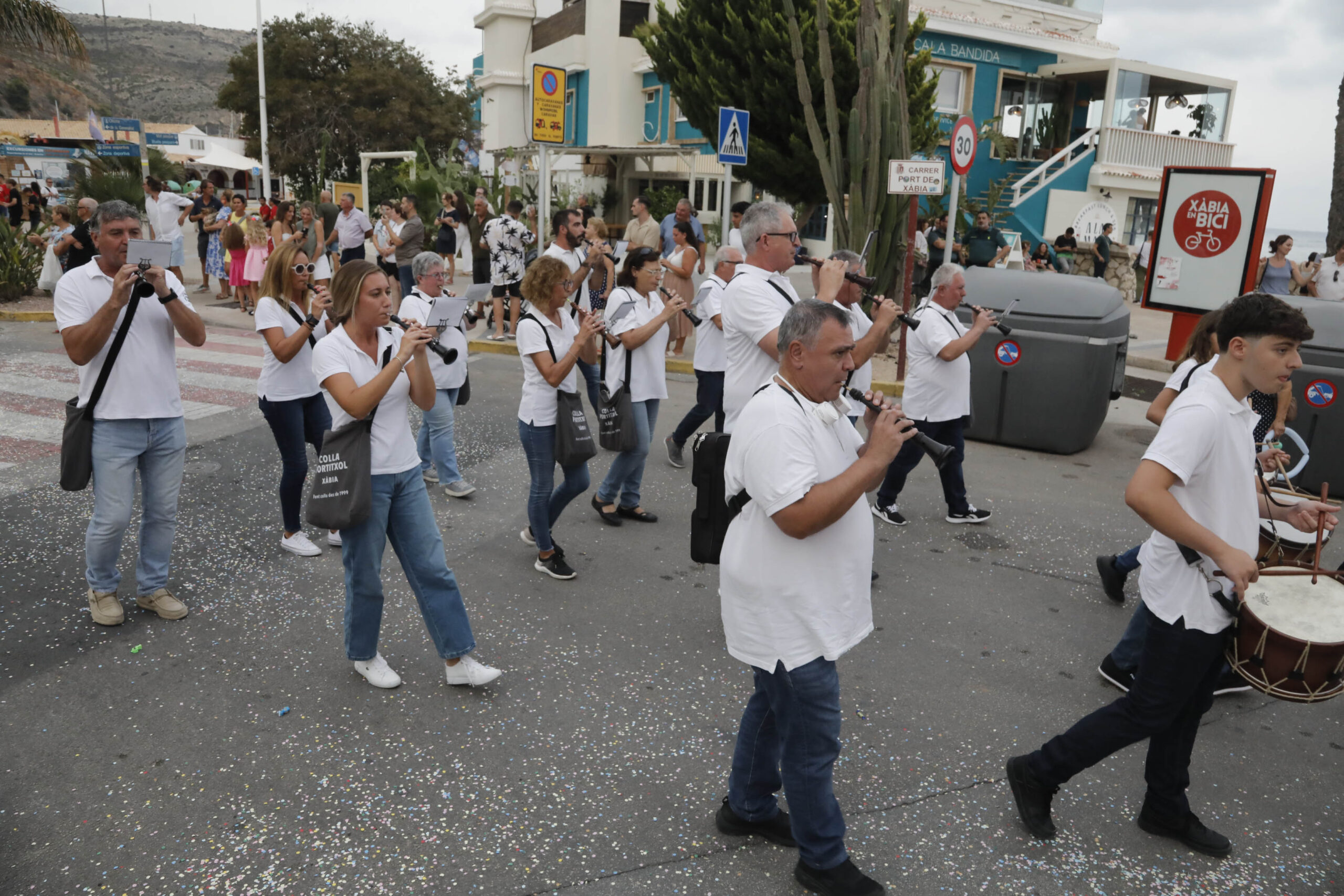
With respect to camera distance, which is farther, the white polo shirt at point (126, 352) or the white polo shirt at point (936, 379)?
the white polo shirt at point (936, 379)

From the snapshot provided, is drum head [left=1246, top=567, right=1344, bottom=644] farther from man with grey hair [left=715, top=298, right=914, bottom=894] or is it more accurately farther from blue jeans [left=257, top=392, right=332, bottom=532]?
blue jeans [left=257, top=392, right=332, bottom=532]

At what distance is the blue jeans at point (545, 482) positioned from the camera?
16.4 ft

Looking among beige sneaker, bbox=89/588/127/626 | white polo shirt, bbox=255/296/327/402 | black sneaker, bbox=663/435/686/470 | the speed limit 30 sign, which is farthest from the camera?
the speed limit 30 sign

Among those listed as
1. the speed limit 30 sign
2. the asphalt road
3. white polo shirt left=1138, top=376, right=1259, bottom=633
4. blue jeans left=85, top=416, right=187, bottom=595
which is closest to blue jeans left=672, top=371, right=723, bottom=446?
the asphalt road

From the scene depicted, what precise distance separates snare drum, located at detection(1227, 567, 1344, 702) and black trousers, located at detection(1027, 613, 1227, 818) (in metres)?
0.08

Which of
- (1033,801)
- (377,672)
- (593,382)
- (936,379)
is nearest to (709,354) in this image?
(593,382)

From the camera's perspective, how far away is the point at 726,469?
259 centimetres

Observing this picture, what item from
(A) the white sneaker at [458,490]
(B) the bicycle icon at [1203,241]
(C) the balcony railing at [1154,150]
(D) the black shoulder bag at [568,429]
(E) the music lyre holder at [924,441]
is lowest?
(A) the white sneaker at [458,490]

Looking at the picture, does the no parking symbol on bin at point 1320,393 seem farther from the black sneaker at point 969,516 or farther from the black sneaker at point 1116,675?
the black sneaker at point 1116,675

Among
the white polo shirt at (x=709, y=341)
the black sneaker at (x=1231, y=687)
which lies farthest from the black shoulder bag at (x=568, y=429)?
the black sneaker at (x=1231, y=687)

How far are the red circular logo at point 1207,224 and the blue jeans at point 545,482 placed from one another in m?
8.73

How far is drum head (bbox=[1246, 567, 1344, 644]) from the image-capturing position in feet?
9.09

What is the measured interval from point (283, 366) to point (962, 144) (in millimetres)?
7631

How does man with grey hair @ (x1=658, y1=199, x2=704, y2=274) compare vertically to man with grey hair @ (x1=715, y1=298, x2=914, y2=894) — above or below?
above
